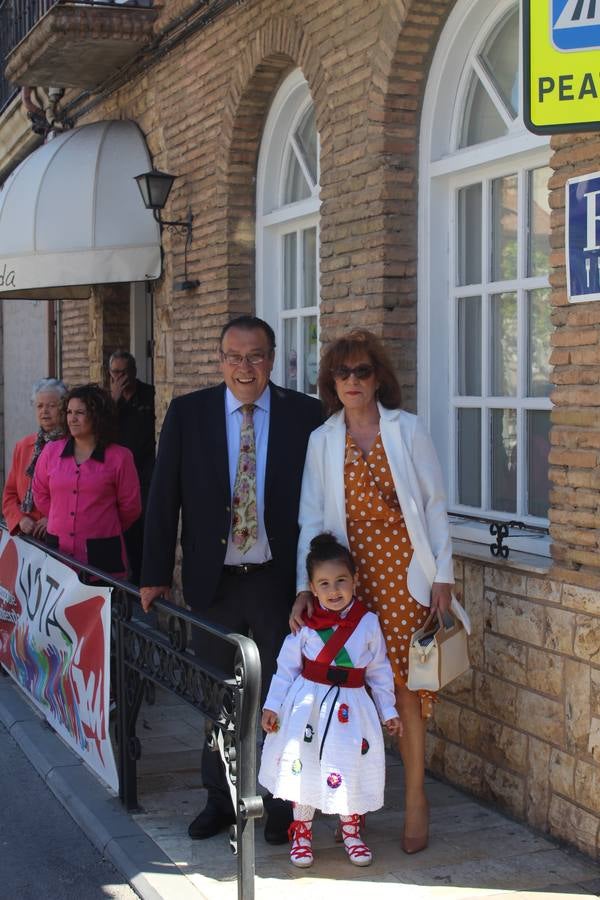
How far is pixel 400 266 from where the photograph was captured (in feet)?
21.2

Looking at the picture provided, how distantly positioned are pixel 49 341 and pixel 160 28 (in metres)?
5.73

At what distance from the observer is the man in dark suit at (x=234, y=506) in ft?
16.2

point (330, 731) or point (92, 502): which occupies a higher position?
point (92, 502)

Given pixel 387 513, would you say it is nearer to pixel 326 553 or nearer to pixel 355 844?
pixel 326 553

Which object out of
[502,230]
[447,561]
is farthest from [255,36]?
[447,561]

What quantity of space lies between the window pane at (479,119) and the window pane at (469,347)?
30.7 inches

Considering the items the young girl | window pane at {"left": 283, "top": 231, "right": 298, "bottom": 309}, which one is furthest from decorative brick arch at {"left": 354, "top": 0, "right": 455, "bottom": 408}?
the young girl

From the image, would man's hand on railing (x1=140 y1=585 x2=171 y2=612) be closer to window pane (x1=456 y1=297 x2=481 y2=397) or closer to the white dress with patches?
the white dress with patches

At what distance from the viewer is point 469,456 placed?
6289mm

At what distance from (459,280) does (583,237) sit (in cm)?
162

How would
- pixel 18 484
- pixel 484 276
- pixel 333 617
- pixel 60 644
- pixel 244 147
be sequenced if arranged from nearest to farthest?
pixel 333 617 < pixel 484 276 < pixel 60 644 < pixel 18 484 < pixel 244 147

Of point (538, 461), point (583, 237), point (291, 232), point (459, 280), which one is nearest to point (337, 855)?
point (538, 461)

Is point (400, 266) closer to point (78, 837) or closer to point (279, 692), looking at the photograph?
point (279, 692)

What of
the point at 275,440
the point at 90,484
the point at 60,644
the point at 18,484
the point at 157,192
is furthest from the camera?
the point at 157,192
